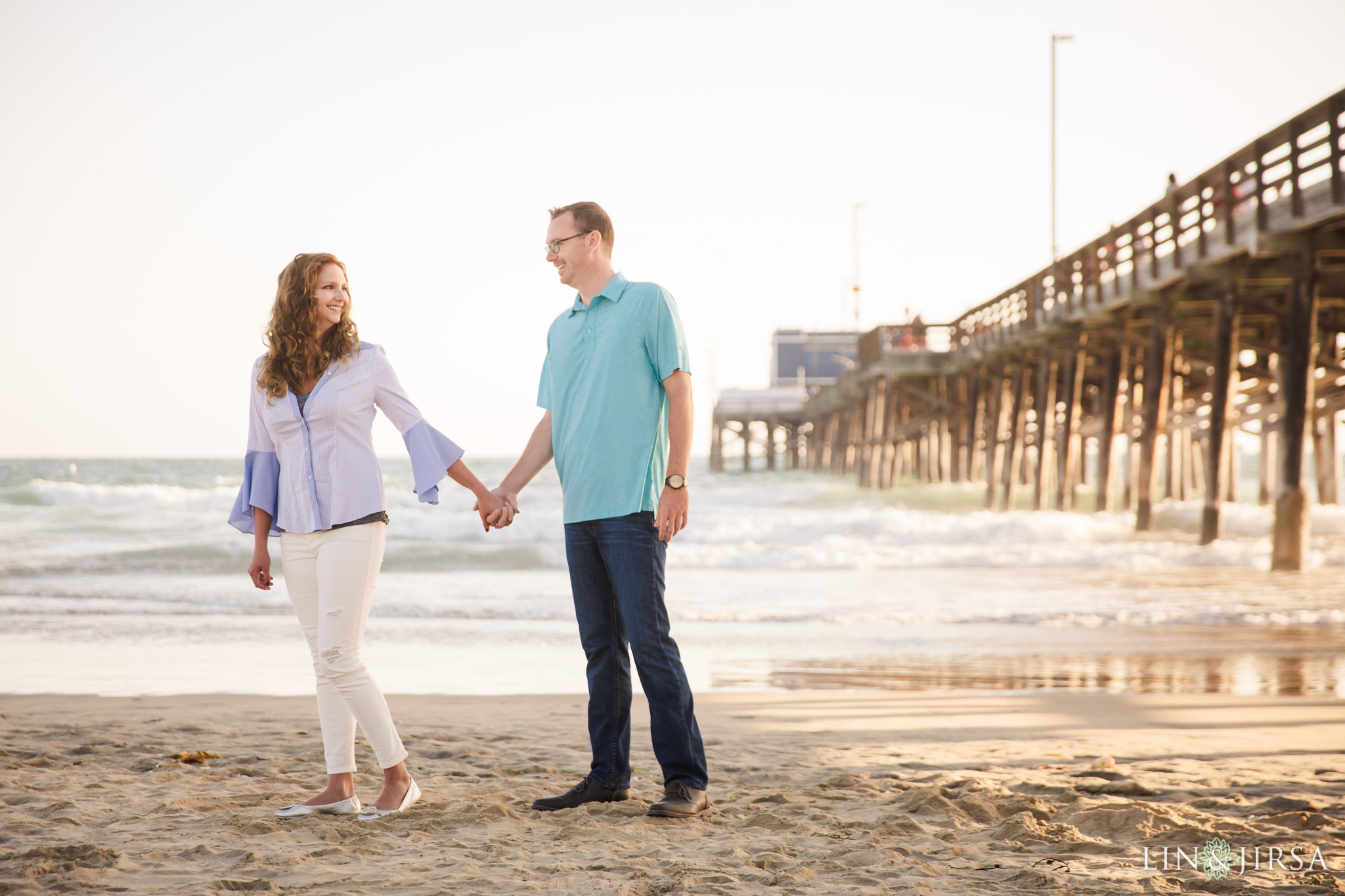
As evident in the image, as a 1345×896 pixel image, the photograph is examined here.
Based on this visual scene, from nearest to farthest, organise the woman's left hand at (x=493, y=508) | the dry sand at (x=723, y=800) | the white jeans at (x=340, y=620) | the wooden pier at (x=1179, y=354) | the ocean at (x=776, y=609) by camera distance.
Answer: the dry sand at (x=723, y=800), the white jeans at (x=340, y=620), the woman's left hand at (x=493, y=508), the ocean at (x=776, y=609), the wooden pier at (x=1179, y=354)

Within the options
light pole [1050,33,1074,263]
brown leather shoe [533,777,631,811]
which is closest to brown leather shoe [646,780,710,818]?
brown leather shoe [533,777,631,811]

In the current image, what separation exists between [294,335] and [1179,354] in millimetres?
16082

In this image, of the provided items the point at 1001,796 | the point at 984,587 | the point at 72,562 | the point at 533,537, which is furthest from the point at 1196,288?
the point at 72,562

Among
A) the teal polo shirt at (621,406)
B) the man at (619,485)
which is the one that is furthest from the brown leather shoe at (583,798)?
the teal polo shirt at (621,406)

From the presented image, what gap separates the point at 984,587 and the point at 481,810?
799 cm

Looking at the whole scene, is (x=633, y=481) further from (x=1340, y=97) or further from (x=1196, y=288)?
(x=1196, y=288)

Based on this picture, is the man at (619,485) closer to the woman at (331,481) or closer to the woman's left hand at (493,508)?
the woman's left hand at (493,508)

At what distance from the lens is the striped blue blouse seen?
2.69 m

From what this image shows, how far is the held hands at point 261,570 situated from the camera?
281 cm
